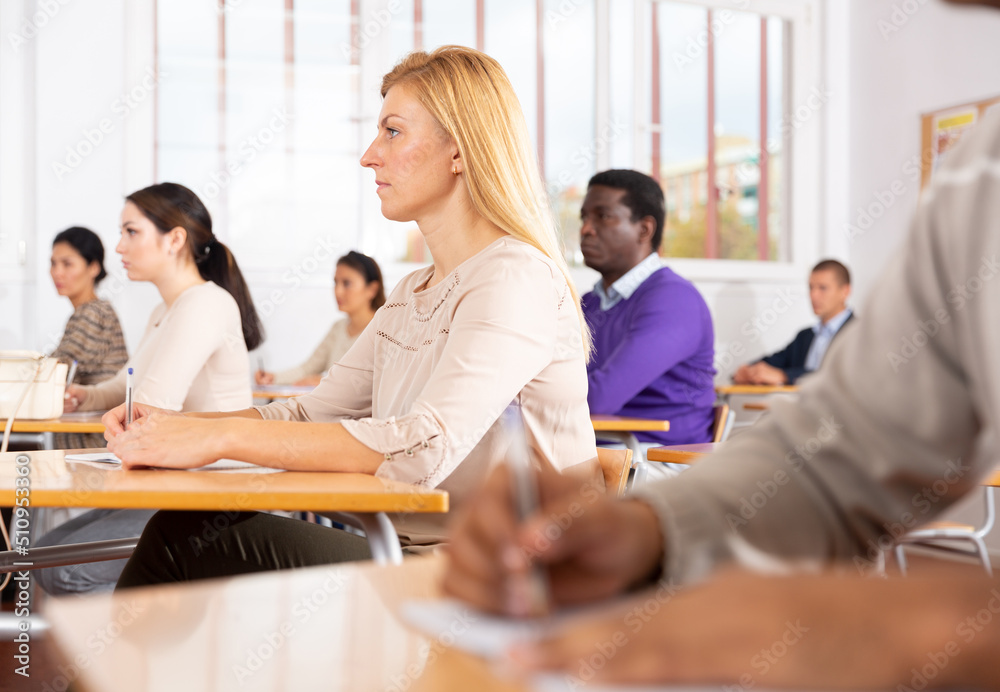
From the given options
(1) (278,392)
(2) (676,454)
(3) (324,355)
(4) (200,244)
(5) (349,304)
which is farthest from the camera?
(3) (324,355)

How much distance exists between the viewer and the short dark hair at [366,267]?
509cm

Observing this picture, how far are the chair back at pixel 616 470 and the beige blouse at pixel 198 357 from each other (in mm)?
1402

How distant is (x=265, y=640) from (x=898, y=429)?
434 mm

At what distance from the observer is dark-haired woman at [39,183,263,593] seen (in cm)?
231

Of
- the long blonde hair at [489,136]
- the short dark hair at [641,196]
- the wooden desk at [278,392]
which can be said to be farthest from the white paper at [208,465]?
the short dark hair at [641,196]

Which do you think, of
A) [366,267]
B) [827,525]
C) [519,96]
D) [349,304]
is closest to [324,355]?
[349,304]

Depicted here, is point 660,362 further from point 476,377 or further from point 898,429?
point 898,429

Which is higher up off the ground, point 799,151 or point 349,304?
point 799,151

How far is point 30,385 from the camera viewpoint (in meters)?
2.47

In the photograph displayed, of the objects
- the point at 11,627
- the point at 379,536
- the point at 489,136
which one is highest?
the point at 489,136

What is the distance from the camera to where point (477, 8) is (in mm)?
5582

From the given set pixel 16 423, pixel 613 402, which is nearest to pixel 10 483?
pixel 16 423

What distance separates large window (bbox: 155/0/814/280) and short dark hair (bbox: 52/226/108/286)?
2.14ft

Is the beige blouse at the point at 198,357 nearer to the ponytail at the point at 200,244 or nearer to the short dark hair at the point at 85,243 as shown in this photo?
the ponytail at the point at 200,244
